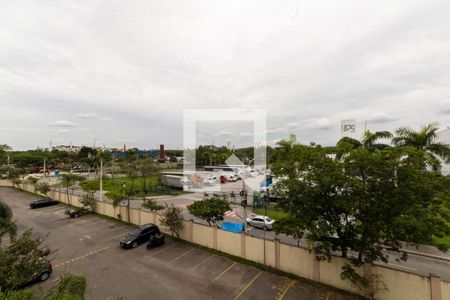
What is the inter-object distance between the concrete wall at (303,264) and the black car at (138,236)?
3.61 feet

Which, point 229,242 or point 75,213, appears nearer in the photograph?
point 229,242

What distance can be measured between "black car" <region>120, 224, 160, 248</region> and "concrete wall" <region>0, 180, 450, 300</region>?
110cm

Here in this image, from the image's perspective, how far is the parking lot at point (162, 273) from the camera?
11.8 meters

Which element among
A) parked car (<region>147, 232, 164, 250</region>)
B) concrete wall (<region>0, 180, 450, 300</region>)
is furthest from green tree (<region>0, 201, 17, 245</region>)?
concrete wall (<region>0, 180, 450, 300</region>)

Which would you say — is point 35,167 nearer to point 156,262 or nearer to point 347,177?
point 156,262

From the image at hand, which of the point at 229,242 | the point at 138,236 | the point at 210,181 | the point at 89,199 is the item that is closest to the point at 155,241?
the point at 138,236

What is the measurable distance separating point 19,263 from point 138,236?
8.81 meters

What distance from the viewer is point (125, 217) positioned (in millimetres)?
23953

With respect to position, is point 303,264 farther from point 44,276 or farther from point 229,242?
point 44,276

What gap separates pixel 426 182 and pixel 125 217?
78.9 feet

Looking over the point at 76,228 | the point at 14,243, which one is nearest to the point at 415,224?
the point at 14,243

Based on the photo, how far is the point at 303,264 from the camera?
43.3ft

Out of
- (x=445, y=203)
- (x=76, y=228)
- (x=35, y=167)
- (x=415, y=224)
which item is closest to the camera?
(x=415, y=224)

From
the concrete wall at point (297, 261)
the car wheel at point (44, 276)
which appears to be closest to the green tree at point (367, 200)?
the concrete wall at point (297, 261)
